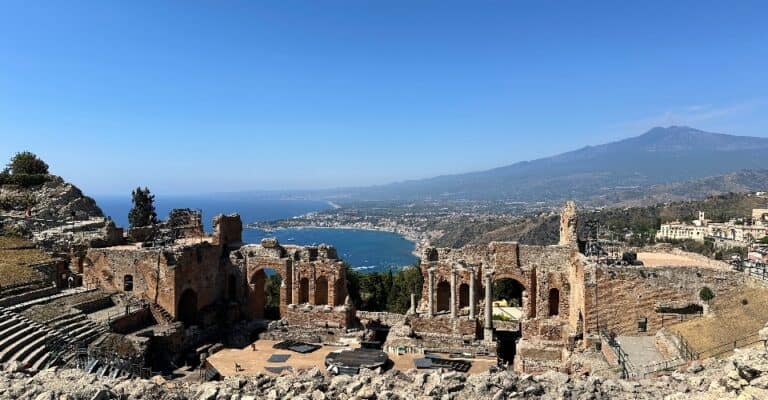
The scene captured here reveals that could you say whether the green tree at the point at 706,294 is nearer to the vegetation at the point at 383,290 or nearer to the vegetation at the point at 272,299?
the vegetation at the point at 272,299

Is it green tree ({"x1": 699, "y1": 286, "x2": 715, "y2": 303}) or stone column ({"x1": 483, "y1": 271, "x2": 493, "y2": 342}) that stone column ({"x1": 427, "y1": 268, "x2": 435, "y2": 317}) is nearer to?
stone column ({"x1": 483, "y1": 271, "x2": 493, "y2": 342})

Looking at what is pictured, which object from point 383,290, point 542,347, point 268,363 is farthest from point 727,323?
point 383,290

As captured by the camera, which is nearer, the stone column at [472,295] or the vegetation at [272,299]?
the stone column at [472,295]

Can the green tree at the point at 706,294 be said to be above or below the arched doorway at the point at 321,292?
above

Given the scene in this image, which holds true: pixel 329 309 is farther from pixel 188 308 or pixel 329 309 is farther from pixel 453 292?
pixel 188 308

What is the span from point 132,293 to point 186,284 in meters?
2.96

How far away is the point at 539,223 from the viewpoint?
120 m

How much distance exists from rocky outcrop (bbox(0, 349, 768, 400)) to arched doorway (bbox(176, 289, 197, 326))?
17747 millimetres

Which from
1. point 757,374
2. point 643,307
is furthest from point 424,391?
point 643,307

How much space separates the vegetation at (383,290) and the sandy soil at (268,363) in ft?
62.3

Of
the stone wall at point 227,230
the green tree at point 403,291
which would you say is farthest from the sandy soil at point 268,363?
the green tree at point 403,291

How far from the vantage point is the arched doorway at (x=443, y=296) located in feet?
118

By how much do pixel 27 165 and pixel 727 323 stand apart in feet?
192

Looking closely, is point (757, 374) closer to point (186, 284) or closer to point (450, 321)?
point (450, 321)
